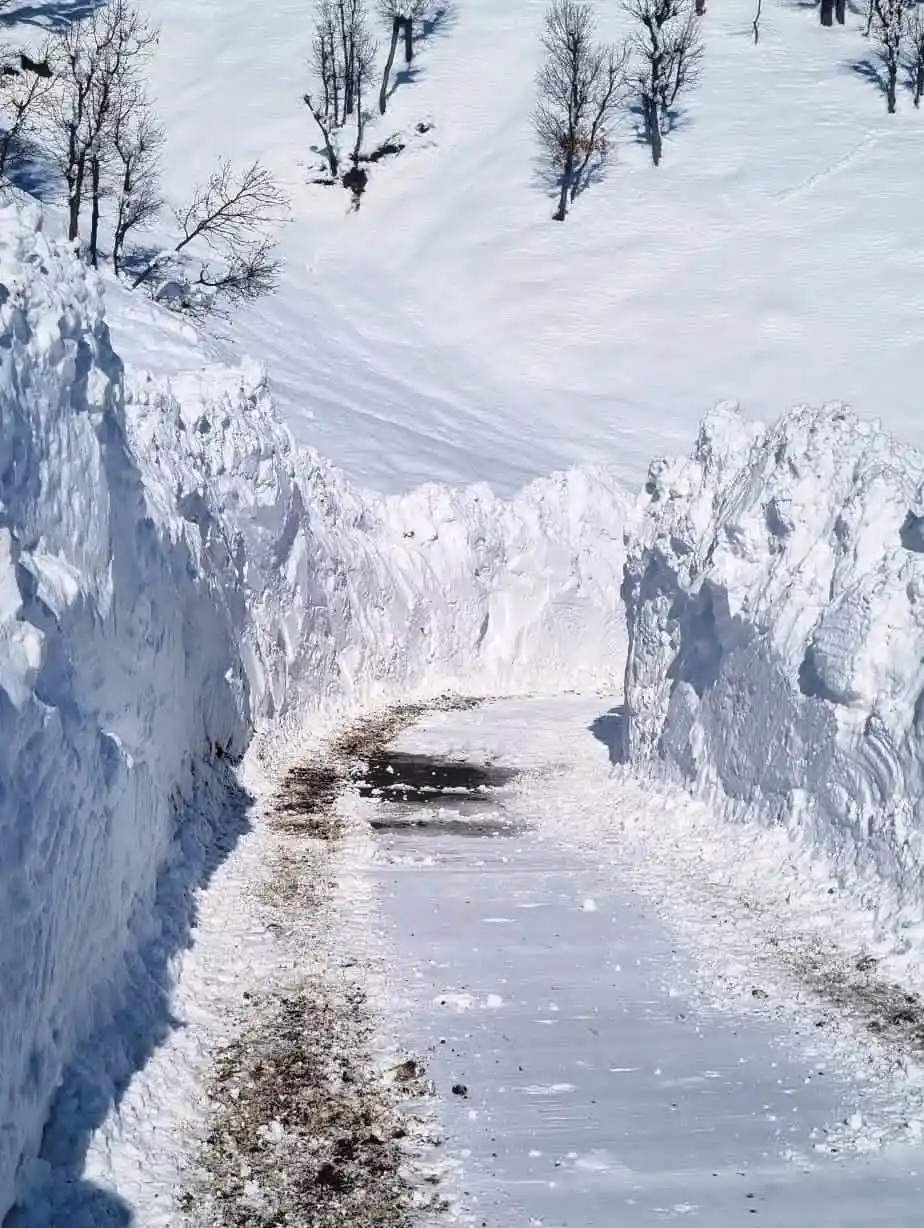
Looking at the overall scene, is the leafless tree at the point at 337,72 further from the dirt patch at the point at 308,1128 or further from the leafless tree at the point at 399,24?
the dirt patch at the point at 308,1128

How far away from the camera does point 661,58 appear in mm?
63219

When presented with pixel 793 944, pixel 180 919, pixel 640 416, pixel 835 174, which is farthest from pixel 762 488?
pixel 835 174

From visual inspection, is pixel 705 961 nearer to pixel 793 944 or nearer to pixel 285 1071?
pixel 793 944

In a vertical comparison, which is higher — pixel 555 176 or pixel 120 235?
pixel 555 176

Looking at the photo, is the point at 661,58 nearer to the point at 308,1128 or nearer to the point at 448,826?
the point at 448,826

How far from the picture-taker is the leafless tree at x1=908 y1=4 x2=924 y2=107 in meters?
61.0

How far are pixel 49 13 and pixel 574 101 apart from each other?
1481 inches

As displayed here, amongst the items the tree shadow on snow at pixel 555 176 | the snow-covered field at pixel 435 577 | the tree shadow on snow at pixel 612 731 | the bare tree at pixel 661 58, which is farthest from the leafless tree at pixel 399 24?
the tree shadow on snow at pixel 612 731

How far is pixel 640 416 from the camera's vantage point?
45375 mm

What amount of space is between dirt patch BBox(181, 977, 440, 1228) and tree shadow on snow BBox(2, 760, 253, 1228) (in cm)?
53

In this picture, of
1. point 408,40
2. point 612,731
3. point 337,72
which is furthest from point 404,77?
point 612,731

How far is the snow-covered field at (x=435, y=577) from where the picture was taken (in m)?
7.95

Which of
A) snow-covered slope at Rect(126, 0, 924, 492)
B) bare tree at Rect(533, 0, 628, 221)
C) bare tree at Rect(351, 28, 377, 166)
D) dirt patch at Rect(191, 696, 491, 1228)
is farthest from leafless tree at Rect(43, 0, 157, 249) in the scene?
dirt patch at Rect(191, 696, 491, 1228)

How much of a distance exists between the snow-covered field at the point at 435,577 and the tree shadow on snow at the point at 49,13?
1383 inches
